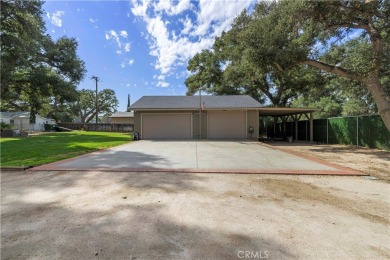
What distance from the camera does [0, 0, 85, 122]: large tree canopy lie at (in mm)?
13859

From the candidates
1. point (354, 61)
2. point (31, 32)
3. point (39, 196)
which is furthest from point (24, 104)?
point (354, 61)

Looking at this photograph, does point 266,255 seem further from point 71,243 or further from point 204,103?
point 204,103

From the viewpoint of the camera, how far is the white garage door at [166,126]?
17.5 meters

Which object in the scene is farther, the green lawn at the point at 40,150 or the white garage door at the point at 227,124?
the white garage door at the point at 227,124

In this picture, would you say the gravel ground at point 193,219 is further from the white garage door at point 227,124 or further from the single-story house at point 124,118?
the single-story house at point 124,118

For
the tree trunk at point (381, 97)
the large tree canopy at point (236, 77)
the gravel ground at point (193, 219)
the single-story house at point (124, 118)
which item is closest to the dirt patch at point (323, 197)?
the gravel ground at point (193, 219)

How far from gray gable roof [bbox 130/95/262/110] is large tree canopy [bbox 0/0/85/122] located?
8.16m

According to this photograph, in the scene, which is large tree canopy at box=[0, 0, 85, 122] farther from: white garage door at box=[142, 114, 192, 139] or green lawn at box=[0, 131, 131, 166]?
white garage door at box=[142, 114, 192, 139]

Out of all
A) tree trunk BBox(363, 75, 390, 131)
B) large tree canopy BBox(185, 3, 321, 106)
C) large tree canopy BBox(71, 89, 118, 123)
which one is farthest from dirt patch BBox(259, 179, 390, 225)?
large tree canopy BBox(71, 89, 118, 123)

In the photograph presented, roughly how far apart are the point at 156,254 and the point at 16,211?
2494 millimetres

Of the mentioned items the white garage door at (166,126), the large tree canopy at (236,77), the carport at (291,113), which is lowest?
the white garage door at (166,126)

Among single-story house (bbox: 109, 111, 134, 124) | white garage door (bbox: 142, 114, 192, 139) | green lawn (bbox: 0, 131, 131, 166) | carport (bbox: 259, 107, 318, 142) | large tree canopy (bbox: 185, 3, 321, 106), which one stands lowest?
green lawn (bbox: 0, 131, 131, 166)

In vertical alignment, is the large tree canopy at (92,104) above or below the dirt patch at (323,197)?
above

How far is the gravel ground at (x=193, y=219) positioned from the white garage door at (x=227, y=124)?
41.3 feet
